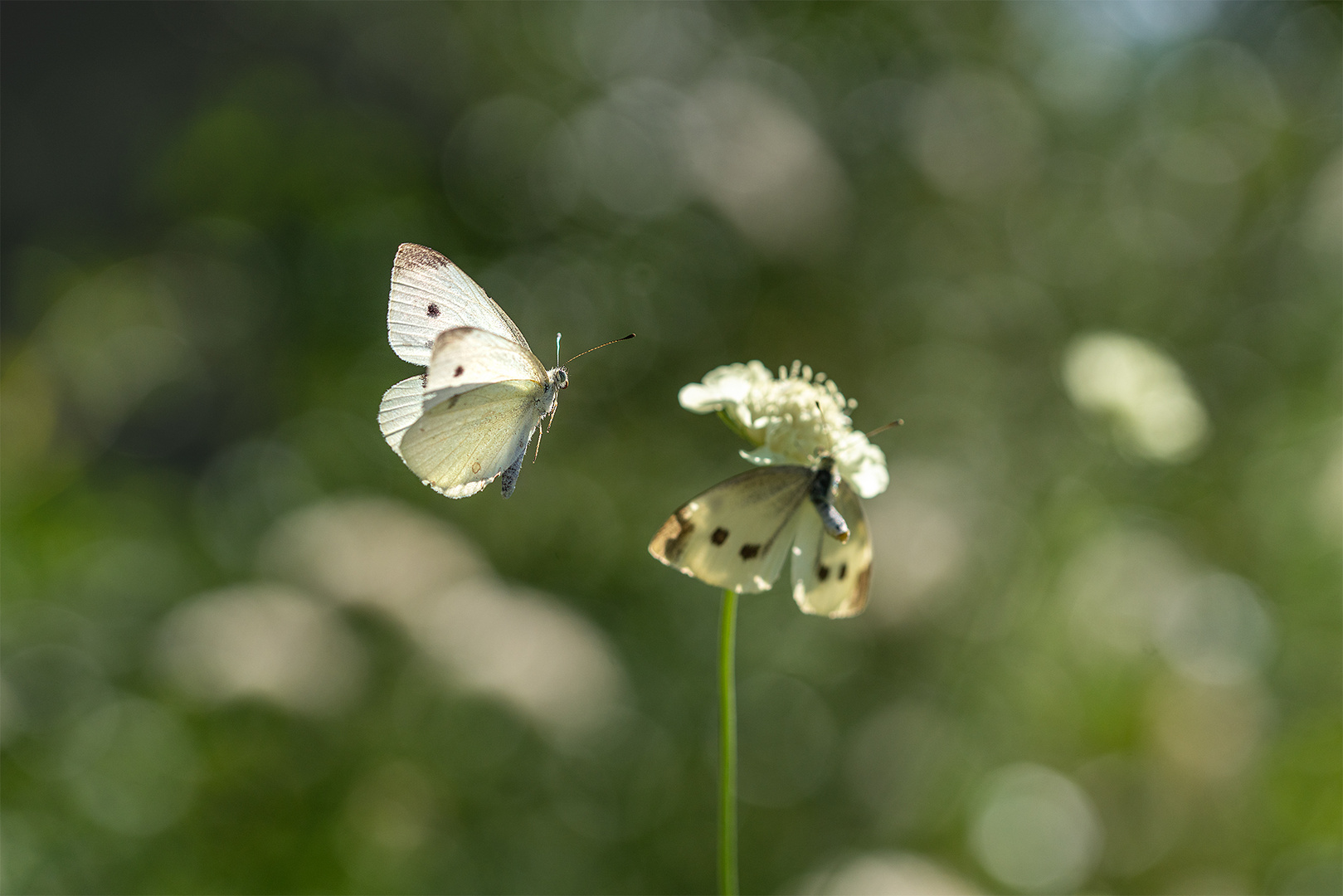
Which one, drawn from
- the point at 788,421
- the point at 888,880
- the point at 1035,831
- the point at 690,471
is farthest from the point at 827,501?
the point at 690,471

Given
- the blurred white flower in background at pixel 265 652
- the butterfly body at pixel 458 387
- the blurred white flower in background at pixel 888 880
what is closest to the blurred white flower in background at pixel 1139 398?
the blurred white flower in background at pixel 888 880

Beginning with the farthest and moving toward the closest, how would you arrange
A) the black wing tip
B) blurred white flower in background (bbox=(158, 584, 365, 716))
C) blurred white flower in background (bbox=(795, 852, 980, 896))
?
blurred white flower in background (bbox=(158, 584, 365, 716))
blurred white flower in background (bbox=(795, 852, 980, 896))
the black wing tip

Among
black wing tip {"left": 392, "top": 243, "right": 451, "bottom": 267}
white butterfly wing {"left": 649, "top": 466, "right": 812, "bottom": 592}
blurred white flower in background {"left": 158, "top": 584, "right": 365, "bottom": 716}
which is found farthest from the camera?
blurred white flower in background {"left": 158, "top": 584, "right": 365, "bottom": 716}

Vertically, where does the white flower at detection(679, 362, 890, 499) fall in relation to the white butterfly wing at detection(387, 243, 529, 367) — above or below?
below

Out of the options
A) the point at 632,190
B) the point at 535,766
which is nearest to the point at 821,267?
the point at 632,190

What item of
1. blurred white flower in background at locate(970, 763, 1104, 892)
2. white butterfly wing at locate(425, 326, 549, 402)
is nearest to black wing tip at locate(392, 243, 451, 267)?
white butterfly wing at locate(425, 326, 549, 402)

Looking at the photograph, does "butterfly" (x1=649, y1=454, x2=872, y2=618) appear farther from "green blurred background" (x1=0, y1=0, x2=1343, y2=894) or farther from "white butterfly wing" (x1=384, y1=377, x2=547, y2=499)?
"green blurred background" (x1=0, y1=0, x2=1343, y2=894)

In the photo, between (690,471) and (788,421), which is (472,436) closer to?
(788,421)

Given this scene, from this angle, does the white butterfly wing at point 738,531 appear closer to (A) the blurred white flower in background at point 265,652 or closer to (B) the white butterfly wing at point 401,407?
(B) the white butterfly wing at point 401,407
